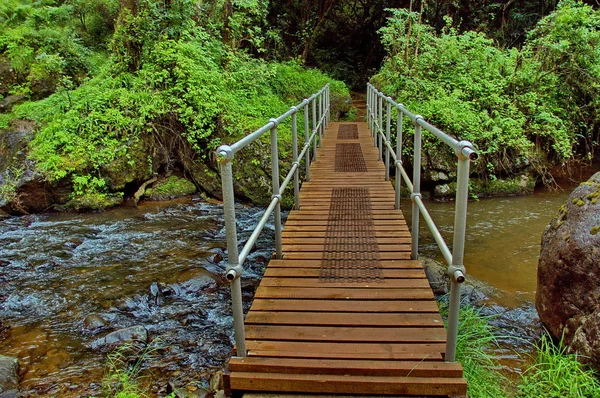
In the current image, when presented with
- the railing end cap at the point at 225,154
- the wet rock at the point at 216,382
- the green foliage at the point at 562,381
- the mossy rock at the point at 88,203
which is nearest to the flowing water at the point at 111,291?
the wet rock at the point at 216,382

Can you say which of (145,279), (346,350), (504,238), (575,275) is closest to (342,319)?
(346,350)

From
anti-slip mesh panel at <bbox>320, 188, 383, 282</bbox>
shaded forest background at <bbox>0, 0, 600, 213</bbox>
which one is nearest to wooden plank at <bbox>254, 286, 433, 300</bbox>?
anti-slip mesh panel at <bbox>320, 188, 383, 282</bbox>

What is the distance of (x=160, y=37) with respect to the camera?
10.0 meters

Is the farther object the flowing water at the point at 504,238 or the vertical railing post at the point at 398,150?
the flowing water at the point at 504,238

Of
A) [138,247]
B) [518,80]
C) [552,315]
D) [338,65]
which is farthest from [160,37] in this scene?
[338,65]

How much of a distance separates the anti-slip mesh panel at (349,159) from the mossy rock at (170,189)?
135 inches

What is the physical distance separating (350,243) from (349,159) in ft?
12.6

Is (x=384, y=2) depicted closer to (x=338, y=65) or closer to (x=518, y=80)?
(x=338, y=65)

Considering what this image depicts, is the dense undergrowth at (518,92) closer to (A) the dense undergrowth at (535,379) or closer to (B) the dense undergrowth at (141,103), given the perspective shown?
(B) the dense undergrowth at (141,103)

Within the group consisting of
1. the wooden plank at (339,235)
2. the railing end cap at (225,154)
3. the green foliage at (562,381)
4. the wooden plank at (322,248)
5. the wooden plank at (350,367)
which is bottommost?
the green foliage at (562,381)

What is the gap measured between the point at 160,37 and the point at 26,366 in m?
7.98

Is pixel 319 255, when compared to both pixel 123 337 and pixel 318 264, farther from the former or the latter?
pixel 123 337

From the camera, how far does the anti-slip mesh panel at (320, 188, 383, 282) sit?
11.5ft

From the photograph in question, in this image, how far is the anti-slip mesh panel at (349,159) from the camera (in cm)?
707
